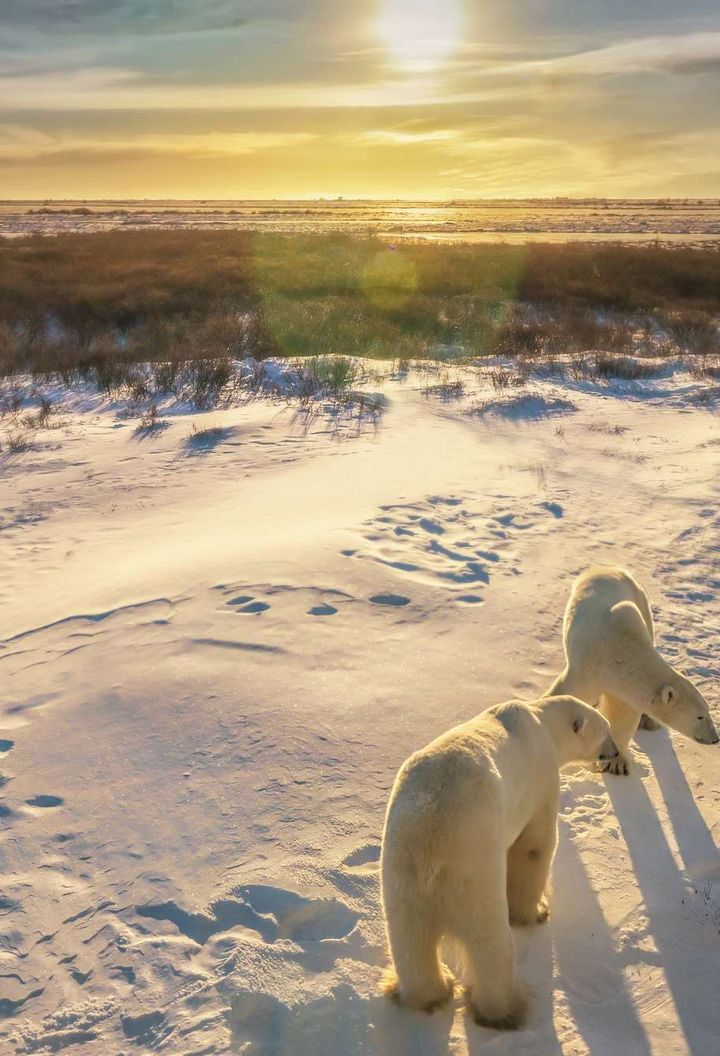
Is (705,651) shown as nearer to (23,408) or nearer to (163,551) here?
(163,551)

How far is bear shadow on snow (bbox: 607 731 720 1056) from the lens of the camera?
300cm

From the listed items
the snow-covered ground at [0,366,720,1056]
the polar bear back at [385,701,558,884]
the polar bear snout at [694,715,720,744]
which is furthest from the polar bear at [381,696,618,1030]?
the polar bear snout at [694,715,720,744]

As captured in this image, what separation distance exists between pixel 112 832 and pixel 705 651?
429 cm

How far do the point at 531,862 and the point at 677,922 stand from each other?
2.44ft

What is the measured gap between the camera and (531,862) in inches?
129

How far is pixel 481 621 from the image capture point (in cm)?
591

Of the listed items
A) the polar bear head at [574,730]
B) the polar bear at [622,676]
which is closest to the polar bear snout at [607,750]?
the polar bear head at [574,730]

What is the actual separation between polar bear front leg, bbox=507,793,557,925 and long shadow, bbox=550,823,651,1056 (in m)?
0.19

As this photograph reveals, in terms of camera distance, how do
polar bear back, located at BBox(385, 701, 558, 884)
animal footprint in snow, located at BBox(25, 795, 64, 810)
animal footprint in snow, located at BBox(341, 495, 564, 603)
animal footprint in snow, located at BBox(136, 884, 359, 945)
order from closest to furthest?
polar bear back, located at BBox(385, 701, 558, 884), animal footprint in snow, located at BBox(136, 884, 359, 945), animal footprint in snow, located at BBox(25, 795, 64, 810), animal footprint in snow, located at BBox(341, 495, 564, 603)

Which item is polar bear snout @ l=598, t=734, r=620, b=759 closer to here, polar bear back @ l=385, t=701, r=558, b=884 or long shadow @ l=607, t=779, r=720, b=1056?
long shadow @ l=607, t=779, r=720, b=1056

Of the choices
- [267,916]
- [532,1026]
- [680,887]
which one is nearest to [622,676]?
[680,887]

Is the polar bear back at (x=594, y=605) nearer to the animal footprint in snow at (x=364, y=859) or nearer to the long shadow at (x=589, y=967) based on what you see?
the long shadow at (x=589, y=967)

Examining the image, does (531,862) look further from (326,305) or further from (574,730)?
(326,305)

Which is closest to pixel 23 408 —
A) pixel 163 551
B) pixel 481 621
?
pixel 163 551
